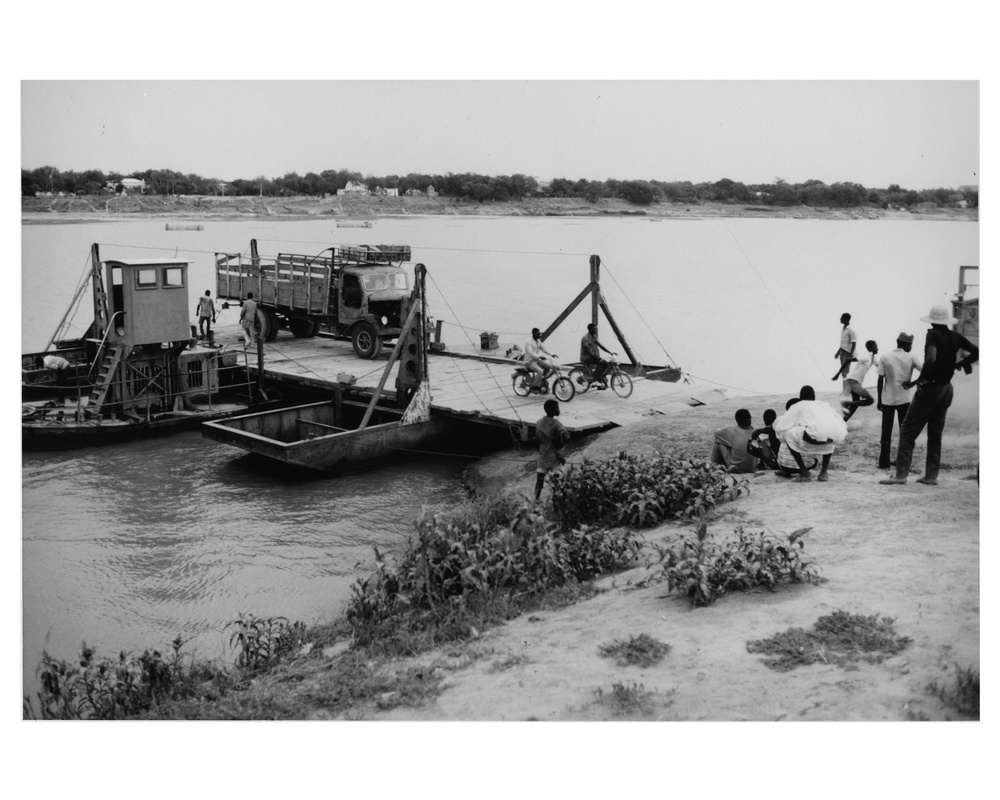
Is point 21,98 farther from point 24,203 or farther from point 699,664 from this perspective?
point 699,664

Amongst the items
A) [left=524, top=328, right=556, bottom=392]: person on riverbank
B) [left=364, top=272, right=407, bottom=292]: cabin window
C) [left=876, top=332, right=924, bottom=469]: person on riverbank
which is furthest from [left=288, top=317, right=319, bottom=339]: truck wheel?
[left=876, top=332, right=924, bottom=469]: person on riverbank

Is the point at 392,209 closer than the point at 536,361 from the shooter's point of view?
Yes

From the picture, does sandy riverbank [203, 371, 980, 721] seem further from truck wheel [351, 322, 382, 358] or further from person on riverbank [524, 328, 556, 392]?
truck wheel [351, 322, 382, 358]

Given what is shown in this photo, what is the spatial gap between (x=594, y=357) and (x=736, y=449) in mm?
5835

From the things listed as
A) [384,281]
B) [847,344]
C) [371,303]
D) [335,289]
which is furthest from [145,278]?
[847,344]

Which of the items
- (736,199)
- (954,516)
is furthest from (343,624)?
(736,199)

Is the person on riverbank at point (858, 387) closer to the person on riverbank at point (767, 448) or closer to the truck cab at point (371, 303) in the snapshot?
the person on riverbank at point (767, 448)

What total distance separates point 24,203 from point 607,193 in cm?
603

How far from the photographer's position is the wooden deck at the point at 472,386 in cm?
1508

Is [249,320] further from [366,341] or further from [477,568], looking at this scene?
[477,568]

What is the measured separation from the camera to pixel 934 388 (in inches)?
353

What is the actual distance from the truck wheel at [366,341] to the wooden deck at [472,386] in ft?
0.60

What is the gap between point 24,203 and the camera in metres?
9.23

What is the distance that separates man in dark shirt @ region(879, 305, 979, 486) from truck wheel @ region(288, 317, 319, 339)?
16.3m
